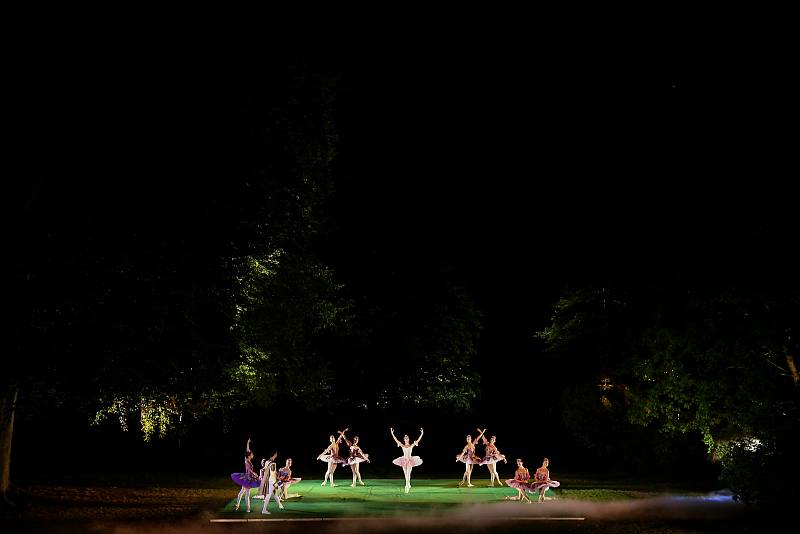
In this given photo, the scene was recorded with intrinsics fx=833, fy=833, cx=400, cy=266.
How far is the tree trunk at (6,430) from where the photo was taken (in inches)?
681

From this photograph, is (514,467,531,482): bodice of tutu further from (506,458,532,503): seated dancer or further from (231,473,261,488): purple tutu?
(231,473,261,488): purple tutu

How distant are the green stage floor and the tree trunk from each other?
4.94 m

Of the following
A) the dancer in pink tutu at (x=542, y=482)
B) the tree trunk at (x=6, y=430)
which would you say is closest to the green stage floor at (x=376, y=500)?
the dancer in pink tutu at (x=542, y=482)

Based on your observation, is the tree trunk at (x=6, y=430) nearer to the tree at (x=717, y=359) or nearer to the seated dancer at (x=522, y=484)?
the seated dancer at (x=522, y=484)

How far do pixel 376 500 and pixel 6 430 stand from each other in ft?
29.2

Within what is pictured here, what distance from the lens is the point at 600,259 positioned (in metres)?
29.1

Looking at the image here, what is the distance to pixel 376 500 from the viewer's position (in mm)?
20500

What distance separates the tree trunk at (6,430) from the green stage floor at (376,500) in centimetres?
494

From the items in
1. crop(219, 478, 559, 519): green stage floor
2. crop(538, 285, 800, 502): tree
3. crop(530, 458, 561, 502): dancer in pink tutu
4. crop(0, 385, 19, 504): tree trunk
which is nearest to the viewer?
crop(0, 385, 19, 504): tree trunk

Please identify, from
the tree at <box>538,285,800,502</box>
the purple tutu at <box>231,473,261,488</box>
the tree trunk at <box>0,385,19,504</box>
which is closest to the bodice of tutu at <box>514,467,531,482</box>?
the tree at <box>538,285,800,502</box>

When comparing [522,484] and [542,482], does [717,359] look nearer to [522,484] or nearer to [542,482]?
[542,482]

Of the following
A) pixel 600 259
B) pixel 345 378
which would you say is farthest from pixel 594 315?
pixel 345 378

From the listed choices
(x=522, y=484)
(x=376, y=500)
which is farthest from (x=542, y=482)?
(x=376, y=500)

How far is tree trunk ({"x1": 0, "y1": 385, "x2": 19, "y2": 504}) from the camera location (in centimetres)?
1730
